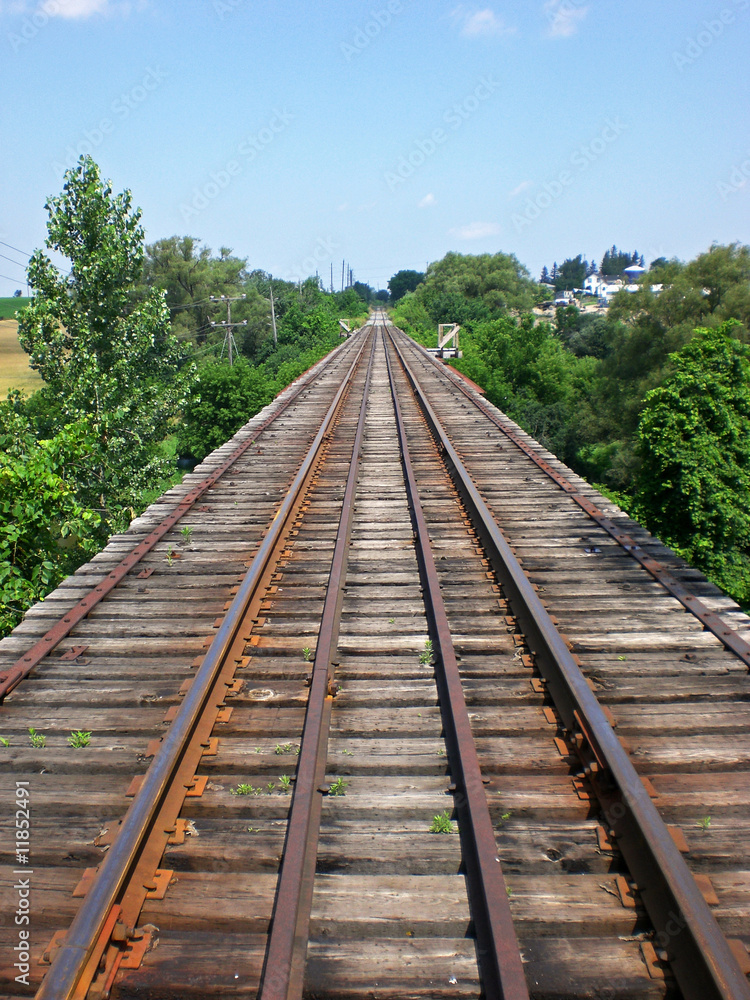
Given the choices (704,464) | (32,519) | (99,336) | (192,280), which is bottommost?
(704,464)

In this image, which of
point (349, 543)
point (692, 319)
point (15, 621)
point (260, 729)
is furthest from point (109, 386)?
point (692, 319)

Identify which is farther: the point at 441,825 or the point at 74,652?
the point at 74,652

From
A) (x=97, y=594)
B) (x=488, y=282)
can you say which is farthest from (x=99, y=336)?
(x=488, y=282)

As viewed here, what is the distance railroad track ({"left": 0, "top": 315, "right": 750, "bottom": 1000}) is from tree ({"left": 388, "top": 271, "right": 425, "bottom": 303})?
186 meters

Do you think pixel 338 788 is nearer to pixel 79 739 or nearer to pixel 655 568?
pixel 79 739

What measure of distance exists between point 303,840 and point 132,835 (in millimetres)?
685

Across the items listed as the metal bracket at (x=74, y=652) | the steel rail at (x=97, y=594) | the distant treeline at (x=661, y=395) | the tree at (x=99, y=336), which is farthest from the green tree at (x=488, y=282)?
the metal bracket at (x=74, y=652)

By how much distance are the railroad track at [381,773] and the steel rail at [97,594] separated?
3cm

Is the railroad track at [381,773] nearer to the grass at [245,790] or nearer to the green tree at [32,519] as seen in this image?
the grass at [245,790]

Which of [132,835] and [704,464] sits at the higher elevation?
[132,835]

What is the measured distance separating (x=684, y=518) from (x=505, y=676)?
14117 millimetres

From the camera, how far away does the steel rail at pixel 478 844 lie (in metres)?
2.08

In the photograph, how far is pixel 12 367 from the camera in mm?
49281

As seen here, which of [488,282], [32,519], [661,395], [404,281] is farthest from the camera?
[404,281]
